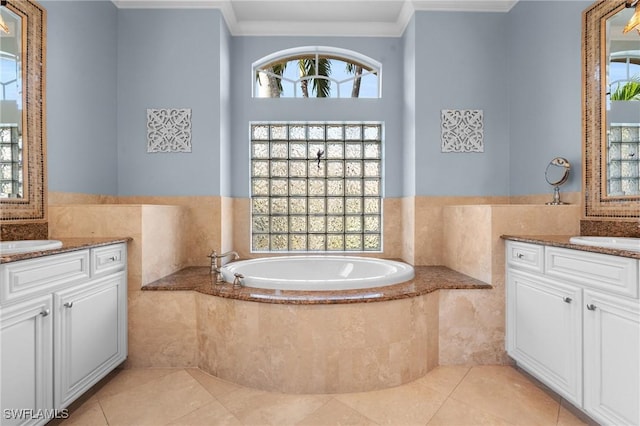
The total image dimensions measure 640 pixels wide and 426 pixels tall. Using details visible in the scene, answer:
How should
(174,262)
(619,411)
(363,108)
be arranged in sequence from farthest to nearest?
(363,108)
(174,262)
(619,411)

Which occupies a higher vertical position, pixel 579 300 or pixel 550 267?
pixel 550 267

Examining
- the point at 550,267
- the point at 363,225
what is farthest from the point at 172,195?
the point at 550,267

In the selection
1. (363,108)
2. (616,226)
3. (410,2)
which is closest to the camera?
(616,226)

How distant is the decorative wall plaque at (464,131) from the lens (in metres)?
2.86

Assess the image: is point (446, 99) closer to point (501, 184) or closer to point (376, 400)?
point (501, 184)

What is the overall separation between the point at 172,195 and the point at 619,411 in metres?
3.12

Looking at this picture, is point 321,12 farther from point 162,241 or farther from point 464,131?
point 162,241

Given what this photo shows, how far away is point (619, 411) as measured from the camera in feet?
4.41

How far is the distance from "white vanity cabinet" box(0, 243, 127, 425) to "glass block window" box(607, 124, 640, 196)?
3.08 meters

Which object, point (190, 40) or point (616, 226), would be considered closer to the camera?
point (616, 226)

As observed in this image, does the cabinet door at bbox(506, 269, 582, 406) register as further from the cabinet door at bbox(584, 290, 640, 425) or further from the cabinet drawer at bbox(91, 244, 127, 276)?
the cabinet drawer at bbox(91, 244, 127, 276)

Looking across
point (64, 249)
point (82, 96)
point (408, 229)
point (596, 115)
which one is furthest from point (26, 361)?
point (596, 115)

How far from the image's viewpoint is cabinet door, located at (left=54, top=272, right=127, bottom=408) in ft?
5.01

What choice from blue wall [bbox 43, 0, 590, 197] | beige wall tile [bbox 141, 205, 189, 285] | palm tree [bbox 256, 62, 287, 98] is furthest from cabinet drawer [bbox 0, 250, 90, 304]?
palm tree [bbox 256, 62, 287, 98]
